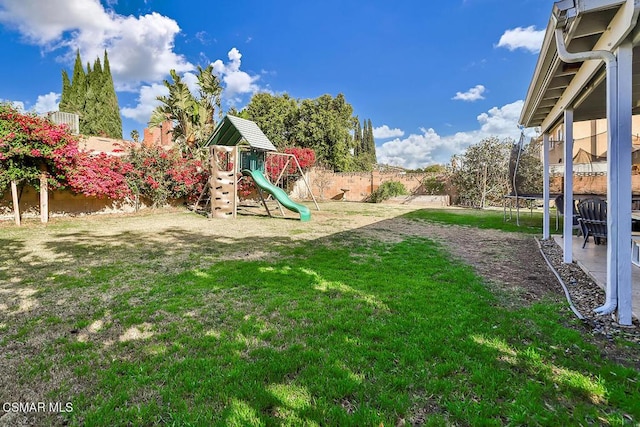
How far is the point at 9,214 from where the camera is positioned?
31.6 feet

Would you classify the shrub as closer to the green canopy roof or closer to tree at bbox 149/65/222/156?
the green canopy roof

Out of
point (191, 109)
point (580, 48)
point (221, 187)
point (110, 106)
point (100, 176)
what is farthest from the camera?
point (110, 106)

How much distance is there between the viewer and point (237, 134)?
41.4 feet

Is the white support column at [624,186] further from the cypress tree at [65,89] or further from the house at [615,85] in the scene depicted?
the cypress tree at [65,89]

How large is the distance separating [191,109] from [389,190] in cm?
1224

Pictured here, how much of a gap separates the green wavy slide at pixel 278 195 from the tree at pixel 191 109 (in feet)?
15.8

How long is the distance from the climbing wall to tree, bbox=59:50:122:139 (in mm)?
16025

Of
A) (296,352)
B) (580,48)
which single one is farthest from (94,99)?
(580,48)

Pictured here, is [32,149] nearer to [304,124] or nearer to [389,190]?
[389,190]

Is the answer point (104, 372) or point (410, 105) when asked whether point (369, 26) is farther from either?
point (104, 372)

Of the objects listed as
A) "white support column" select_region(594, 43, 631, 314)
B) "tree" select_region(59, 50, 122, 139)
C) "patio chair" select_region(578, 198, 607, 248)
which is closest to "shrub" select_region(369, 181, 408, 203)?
"patio chair" select_region(578, 198, 607, 248)

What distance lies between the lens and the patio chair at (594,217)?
4914mm

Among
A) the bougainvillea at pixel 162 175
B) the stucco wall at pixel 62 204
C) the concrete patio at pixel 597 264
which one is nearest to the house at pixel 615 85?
the concrete patio at pixel 597 264

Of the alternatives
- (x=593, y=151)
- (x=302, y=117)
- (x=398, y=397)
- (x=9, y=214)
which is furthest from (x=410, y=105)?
(x=398, y=397)
